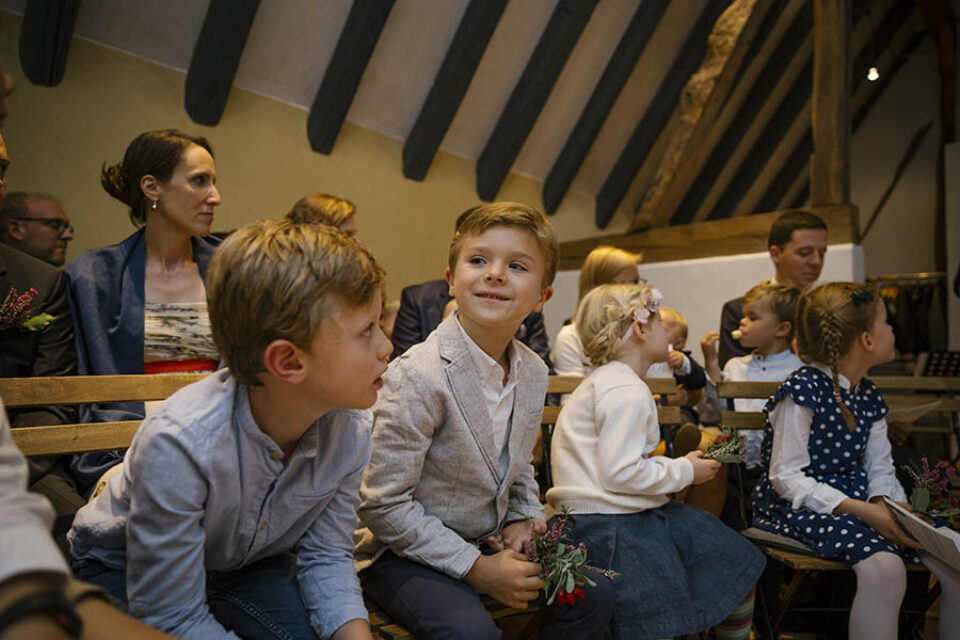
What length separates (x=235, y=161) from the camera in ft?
17.2

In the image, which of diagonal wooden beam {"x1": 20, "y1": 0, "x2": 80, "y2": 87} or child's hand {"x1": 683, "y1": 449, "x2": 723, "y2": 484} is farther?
diagonal wooden beam {"x1": 20, "y1": 0, "x2": 80, "y2": 87}

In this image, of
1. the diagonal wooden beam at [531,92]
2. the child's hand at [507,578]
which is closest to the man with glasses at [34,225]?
the child's hand at [507,578]

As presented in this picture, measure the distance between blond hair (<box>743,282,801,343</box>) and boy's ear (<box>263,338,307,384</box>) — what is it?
259cm

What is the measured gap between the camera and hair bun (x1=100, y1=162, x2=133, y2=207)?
2412 mm

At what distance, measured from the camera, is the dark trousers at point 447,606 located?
1.42m

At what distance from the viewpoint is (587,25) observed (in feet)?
21.7

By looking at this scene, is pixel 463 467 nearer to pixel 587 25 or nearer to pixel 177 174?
pixel 177 174

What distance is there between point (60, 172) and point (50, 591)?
4.39 metres

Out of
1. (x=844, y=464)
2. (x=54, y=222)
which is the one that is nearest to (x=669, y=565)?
(x=844, y=464)

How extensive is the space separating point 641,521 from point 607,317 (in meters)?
0.64

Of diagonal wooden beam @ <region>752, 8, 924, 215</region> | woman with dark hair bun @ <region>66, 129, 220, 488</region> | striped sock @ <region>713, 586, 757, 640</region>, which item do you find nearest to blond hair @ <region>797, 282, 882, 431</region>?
striped sock @ <region>713, 586, 757, 640</region>

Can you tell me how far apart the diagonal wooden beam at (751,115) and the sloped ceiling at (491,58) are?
0.08ft

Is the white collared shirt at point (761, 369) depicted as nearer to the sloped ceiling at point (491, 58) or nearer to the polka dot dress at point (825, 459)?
the polka dot dress at point (825, 459)

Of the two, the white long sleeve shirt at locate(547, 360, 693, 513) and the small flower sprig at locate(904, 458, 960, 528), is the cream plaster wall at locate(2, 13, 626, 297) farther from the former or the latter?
the small flower sprig at locate(904, 458, 960, 528)
